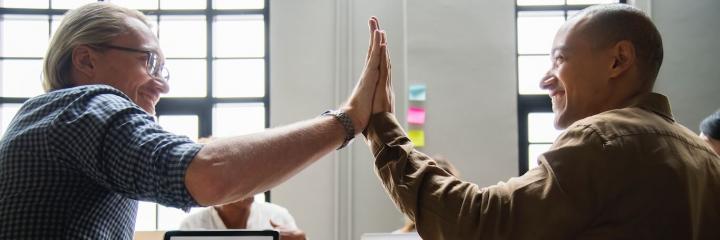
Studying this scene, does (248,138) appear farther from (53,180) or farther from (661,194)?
(661,194)

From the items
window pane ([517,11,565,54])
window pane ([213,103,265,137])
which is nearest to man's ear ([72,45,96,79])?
window pane ([213,103,265,137])

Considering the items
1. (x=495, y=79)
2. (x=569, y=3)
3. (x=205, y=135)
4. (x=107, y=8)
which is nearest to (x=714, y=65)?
(x=569, y=3)

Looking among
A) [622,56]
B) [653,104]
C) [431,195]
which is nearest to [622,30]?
[622,56]

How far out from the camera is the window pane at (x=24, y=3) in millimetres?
5164

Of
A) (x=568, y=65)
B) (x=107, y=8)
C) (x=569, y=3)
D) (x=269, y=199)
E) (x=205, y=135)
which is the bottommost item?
(x=269, y=199)

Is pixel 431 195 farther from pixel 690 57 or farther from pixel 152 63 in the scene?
pixel 690 57

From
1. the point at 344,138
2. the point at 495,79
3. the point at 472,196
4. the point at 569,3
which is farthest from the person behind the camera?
the point at 569,3

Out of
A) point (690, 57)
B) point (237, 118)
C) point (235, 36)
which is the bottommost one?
point (237, 118)

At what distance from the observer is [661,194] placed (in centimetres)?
107

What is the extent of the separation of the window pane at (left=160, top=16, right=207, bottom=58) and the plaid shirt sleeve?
424 centimetres

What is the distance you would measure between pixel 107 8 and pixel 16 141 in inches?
13.6

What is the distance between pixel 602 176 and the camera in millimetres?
1076

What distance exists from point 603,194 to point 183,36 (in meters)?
4.52

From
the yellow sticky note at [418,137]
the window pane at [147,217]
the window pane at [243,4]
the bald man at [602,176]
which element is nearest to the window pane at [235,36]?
the window pane at [243,4]
